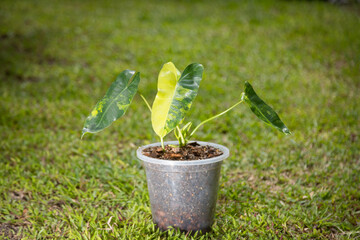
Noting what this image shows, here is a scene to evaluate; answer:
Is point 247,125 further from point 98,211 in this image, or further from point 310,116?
point 98,211

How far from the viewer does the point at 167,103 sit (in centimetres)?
182

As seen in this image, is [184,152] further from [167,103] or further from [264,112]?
[264,112]

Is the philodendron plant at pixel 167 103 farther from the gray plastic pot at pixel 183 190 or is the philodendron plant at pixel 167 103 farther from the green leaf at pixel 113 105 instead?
the gray plastic pot at pixel 183 190

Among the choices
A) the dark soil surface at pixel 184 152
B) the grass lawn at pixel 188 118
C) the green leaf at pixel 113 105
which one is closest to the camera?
the green leaf at pixel 113 105

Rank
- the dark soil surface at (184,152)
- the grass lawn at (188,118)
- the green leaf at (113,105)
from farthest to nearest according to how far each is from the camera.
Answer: the grass lawn at (188,118)
the dark soil surface at (184,152)
the green leaf at (113,105)

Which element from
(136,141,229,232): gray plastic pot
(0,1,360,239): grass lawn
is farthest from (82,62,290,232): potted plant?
(0,1,360,239): grass lawn

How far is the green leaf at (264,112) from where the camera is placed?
6.00 ft

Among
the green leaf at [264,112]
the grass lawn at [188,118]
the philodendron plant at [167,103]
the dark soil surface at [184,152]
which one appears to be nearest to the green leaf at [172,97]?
the philodendron plant at [167,103]

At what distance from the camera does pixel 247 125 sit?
3723mm

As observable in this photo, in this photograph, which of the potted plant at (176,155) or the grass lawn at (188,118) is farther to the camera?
the grass lawn at (188,118)

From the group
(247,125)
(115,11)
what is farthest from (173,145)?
(115,11)

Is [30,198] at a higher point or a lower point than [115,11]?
lower

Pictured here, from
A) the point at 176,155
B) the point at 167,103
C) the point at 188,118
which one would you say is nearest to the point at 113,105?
the point at 167,103

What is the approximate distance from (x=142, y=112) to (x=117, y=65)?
4.98ft
